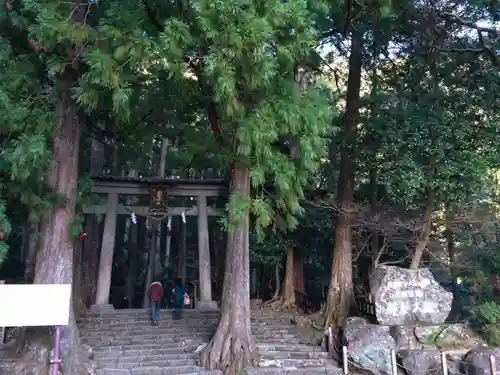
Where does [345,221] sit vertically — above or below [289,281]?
above

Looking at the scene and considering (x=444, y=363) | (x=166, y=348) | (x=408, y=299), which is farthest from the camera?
(x=408, y=299)

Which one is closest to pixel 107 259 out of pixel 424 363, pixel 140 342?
pixel 140 342

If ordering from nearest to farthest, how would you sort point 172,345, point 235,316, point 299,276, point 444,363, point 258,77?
point 258,77 < point 444,363 < point 235,316 < point 172,345 < point 299,276

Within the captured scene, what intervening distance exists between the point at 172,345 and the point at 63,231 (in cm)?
347

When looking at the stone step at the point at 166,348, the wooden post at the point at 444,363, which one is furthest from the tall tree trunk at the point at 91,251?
the wooden post at the point at 444,363

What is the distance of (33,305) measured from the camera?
5.62m

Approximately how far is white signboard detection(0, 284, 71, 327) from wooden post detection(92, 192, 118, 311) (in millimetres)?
6235

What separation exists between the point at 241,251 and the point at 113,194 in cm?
576

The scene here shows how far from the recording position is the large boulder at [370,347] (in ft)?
28.8

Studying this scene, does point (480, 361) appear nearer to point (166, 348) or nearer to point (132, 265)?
point (166, 348)

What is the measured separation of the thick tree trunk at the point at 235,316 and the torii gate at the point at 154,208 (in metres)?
3.99

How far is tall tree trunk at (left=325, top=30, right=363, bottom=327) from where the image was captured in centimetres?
1077

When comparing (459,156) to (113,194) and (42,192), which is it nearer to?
(42,192)

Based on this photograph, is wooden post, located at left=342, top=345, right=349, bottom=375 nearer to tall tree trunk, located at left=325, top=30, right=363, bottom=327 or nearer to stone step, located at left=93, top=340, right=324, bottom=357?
stone step, located at left=93, top=340, right=324, bottom=357
